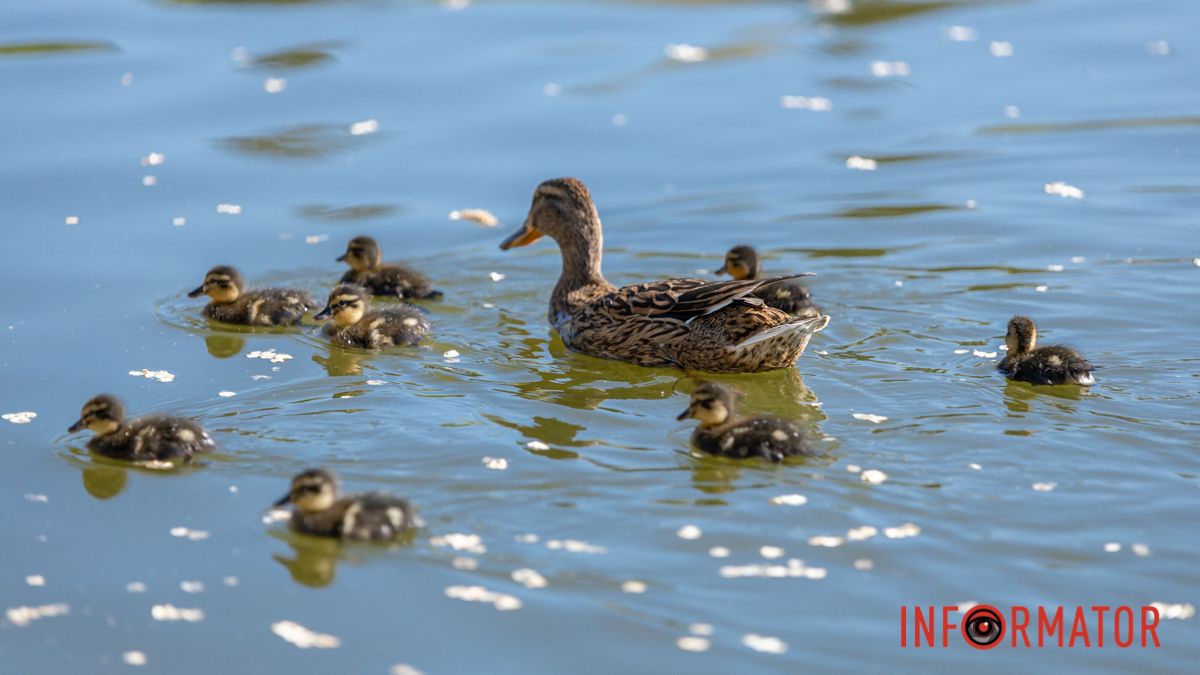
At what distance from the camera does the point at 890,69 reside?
45.8 ft

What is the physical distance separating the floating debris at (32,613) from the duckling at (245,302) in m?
3.19

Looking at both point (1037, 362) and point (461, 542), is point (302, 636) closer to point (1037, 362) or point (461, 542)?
point (461, 542)

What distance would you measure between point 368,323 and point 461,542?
267 centimetres

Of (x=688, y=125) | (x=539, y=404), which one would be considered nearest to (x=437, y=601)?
(x=539, y=404)

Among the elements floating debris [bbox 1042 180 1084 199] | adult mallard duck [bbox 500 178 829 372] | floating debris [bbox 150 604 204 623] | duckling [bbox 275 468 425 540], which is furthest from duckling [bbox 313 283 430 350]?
floating debris [bbox 1042 180 1084 199]

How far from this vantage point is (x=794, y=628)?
5.13 m

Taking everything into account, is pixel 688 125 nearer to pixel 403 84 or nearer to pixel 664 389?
pixel 403 84

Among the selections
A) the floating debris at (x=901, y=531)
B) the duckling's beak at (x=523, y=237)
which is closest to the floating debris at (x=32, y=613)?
the floating debris at (x=901, y=531)

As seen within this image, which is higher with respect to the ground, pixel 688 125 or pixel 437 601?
pixel 688 125

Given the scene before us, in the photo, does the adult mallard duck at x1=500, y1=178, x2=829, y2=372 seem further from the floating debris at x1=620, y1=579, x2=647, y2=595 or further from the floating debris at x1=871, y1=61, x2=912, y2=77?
the floating debris at x1=871, y1=61, x2=912, y2=77

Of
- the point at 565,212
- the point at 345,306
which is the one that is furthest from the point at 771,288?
the point at 345,306

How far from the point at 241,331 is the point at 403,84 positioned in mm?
5142

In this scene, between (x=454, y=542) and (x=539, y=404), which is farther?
(x=539, y=404)

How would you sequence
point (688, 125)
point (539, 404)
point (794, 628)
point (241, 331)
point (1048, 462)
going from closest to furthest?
point (794, 628), point (1048, 462), point (539, 404), point (241, 331), point (688, 125)
